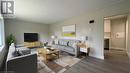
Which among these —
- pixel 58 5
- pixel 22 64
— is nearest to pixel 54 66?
pixel 22 64

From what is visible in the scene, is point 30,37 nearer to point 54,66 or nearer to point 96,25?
point 54,66

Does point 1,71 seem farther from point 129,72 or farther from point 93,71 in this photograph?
point 129,72

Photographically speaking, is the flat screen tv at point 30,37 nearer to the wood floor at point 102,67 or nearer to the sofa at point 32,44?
the sofa at point 32,44

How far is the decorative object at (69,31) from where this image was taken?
530 cm

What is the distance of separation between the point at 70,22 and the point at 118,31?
3.77 metres

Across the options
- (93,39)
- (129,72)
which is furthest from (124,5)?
(129,72)

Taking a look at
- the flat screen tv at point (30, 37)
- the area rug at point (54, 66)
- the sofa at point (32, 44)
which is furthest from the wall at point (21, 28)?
the area rug at point (54, 66)

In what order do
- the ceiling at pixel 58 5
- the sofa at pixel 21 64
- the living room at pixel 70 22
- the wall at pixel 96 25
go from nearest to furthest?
the sofa at pixel 21 64 → the ceiling at pixel 58 5 → the living room at pixel 70 22 → the wall at pixel 96 25

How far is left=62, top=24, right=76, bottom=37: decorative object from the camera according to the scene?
209 inches

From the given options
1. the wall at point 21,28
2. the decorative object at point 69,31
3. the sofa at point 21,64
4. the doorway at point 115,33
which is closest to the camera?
the sofa at point 21,64

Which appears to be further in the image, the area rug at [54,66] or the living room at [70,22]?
the living room at [70,22]

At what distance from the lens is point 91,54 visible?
4238 millimetres

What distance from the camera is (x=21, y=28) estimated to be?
655 cm

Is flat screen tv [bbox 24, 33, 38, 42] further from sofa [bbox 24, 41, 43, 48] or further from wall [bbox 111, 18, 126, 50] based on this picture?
wall [bbox 111, 18, 126, 50]
